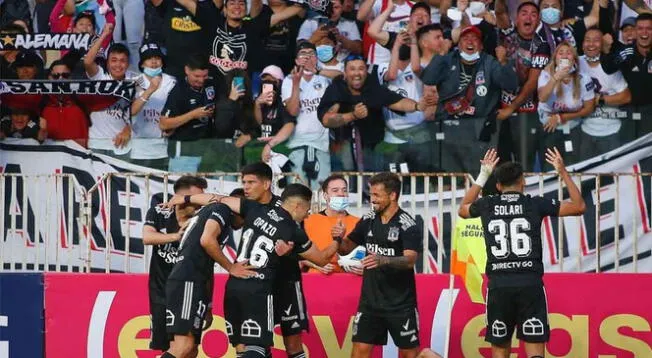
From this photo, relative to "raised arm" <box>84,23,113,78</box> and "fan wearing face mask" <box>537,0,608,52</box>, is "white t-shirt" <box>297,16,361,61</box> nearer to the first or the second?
"fan wearing face mask" <box>537,0,608,52</box>

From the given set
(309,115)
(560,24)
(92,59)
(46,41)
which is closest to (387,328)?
(309,115)

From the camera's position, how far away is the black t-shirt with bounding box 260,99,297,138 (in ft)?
52.0

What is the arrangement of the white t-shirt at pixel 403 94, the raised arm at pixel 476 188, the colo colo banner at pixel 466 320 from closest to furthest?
1. the raised arm at pixel 476 188
2. the colo colo banner at pixel 466 320
3. the white t-shirt at pixel 403 94

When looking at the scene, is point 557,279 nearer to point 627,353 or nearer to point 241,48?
point 627,353

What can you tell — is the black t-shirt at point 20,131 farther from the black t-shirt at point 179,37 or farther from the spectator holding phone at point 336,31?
the spectator holding phone at point 336,31

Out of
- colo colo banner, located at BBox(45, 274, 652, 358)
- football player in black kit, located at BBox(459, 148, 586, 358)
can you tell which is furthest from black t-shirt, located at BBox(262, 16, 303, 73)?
football player in black kit, located at BBox(459, 148, 586, 358)

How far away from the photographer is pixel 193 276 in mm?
12305

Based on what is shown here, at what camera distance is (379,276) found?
12812 mm

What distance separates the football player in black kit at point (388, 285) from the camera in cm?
1273

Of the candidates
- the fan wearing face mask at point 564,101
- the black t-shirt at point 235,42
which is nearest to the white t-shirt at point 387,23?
the black t-shirt at point 235,42

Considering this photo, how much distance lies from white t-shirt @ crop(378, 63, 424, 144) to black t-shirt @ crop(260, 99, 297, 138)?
1.07 m

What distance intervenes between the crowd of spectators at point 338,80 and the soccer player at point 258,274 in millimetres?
3102

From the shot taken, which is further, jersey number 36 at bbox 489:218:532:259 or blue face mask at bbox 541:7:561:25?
blue face mask at bbox 541:7:561:25

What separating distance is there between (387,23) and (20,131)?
443cm
